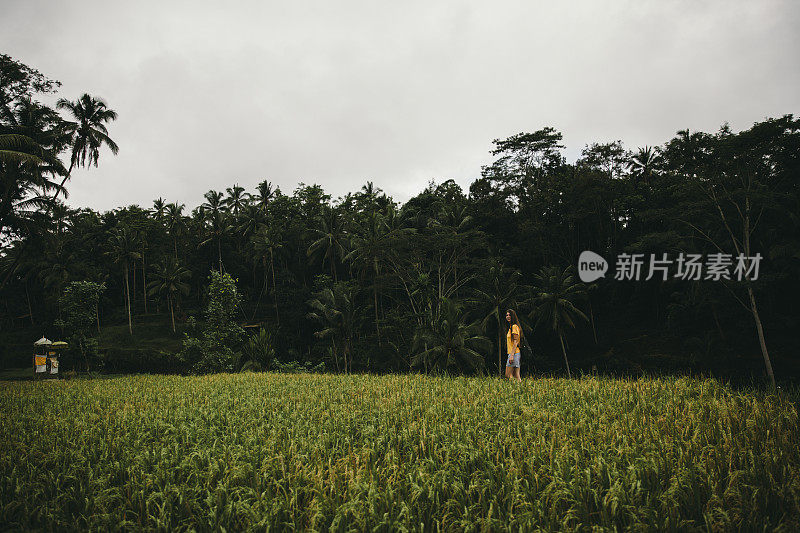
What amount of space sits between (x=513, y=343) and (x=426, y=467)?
7.16m

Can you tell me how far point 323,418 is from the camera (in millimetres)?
6828

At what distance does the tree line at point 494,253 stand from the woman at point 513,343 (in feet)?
26.6

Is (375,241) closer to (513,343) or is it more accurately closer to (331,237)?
(331,237)

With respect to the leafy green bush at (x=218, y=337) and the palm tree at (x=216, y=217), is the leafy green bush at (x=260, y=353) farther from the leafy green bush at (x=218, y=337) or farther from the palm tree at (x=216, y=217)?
the palm tree at (x=216, y=217)

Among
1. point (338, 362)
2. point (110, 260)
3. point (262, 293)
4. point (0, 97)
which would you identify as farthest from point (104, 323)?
point (0, 97)

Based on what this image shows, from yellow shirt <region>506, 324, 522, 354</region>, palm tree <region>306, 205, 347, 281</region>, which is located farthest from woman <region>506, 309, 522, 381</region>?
palm tree <region>306, 205, 347, 281</region>

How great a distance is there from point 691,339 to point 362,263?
2811 cm

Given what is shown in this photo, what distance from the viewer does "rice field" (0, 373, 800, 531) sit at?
343 cm

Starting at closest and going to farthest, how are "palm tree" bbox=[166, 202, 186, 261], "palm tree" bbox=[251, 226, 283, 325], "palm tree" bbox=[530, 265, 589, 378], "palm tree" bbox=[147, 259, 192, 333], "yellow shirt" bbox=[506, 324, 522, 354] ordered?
1. "yellow shirt" bbox=[506, 324, 522, 354]
2. "palm tree" bbox=[530, 265, 589, 378]
3. "palm tree" bbox=[251, 226, 283, 325]
4. "palm tree" bbox=[147, 259, 192, 333]
5. "palm tree" bbox=[166, 202, 186, 261]

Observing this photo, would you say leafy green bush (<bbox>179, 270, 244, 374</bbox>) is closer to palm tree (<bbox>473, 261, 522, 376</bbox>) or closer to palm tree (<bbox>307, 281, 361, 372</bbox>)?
palm tree (<bbox>307, 281, 361, 372</bbox>)

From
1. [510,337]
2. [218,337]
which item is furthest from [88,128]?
[510,337]

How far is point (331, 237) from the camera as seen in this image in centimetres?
4216

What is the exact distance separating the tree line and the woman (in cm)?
811

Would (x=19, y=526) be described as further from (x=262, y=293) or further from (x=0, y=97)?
(x=262, y=293)
